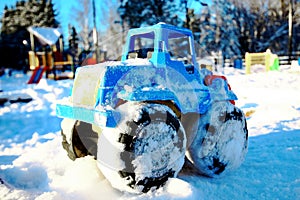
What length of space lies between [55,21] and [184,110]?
44.0 meters

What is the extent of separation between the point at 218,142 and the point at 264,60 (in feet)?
63.7

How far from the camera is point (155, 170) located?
2.80 m

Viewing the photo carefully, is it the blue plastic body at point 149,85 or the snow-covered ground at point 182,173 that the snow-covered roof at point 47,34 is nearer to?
the snow-covered ground at point 182,173

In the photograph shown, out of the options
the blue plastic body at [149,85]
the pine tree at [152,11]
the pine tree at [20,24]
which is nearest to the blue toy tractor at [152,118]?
the blue plastic body at [149,85]

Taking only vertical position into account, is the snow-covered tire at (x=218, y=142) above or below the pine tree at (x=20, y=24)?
below

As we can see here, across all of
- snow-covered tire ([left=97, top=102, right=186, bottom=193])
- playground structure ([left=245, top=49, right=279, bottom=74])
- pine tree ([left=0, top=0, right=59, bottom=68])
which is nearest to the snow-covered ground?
snow-covered tire ([left=97, top=102, right=186, bottom=193])

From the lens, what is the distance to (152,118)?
2799 millimetres

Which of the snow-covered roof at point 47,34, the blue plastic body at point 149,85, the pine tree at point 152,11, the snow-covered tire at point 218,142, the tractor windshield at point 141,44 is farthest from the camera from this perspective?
the snow-covered roof at point 47,34

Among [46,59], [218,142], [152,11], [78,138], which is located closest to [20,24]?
[46,59]

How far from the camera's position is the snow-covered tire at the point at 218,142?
3.32m

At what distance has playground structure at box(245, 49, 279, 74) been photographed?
60.6 feet

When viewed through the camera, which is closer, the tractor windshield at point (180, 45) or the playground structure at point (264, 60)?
the tractor windshield at point (180, 45)

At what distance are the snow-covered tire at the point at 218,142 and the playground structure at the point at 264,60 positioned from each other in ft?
54.1

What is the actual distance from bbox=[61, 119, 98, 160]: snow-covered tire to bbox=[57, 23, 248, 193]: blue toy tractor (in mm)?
12
